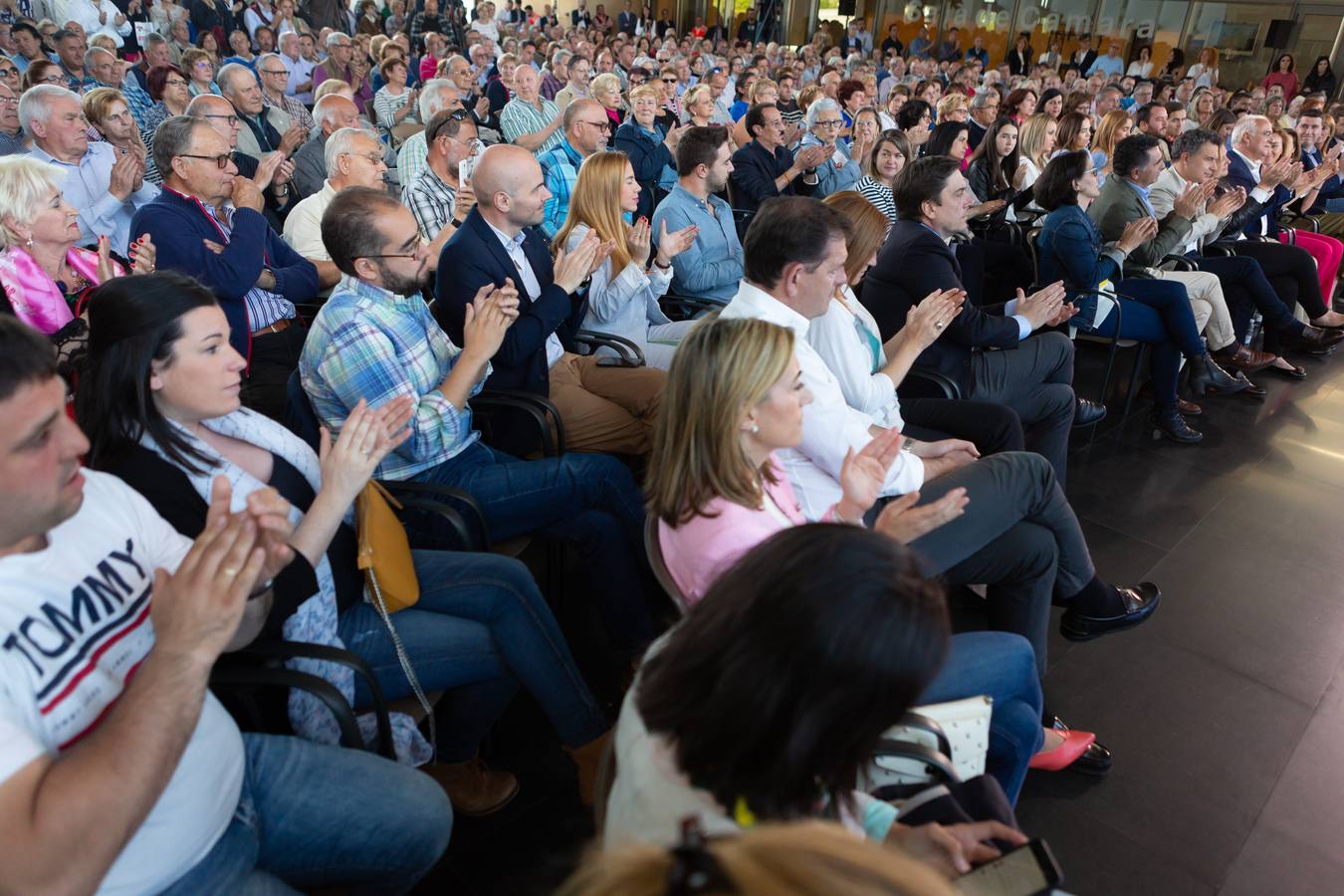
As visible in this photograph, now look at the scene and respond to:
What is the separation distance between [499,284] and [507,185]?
1.06 feet

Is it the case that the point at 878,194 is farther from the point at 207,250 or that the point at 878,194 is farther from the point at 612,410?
the point at 207,250

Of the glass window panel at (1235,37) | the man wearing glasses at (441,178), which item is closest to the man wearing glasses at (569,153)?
the man wearing glasses at (441,178)

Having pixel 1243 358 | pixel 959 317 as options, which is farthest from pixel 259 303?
pixel 1243 358

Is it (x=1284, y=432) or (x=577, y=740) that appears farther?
(x=1284, y=432)

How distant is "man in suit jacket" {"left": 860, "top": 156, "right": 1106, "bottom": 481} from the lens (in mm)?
2764

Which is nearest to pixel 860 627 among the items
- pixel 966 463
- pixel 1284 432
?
pixel 966 463

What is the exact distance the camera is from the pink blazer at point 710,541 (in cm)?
139

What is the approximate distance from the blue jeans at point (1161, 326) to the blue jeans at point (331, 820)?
3.48 m

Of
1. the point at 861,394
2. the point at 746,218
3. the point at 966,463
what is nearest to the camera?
the point at 966,463

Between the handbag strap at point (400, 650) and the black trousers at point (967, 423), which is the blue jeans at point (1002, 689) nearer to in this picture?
the handbag strap at point (400, 650)

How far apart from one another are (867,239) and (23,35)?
665cm

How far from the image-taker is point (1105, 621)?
2221mm

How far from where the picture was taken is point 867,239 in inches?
102

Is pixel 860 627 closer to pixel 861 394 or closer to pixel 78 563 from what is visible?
pixel 78 563
